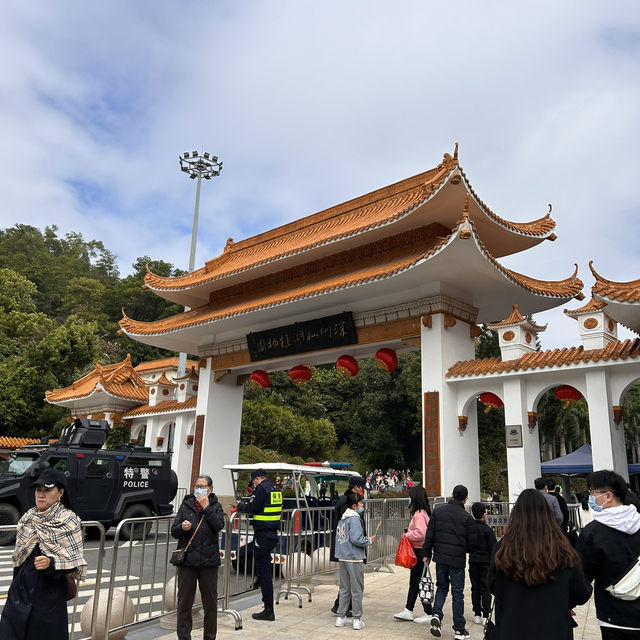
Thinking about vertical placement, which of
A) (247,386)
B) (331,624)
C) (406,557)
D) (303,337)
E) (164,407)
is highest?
(247,386)

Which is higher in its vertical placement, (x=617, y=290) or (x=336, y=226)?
(x=336, y=226)

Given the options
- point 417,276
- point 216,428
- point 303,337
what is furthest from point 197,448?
point 417,276

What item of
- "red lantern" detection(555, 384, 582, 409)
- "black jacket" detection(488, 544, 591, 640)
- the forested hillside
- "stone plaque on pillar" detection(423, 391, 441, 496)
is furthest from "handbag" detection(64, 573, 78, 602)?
the forested hillside

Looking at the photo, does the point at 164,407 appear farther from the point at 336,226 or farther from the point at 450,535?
the point at 450,535

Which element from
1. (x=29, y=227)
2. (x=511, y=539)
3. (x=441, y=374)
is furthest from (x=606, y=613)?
(x=29, y=227)

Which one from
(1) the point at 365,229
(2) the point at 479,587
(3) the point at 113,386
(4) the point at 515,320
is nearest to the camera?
(2) the point at 479,587

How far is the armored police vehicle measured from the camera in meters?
11.8

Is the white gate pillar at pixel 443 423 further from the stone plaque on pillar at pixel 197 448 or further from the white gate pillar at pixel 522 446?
the stone plaque on pillar at pixel 197 448

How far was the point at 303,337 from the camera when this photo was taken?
51.8 ft

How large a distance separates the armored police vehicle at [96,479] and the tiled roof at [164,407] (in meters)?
5.67

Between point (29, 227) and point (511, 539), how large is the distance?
68.5m

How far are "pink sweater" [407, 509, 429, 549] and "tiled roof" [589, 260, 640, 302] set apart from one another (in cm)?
516

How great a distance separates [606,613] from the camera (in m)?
3.20

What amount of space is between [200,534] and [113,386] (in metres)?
19.8
